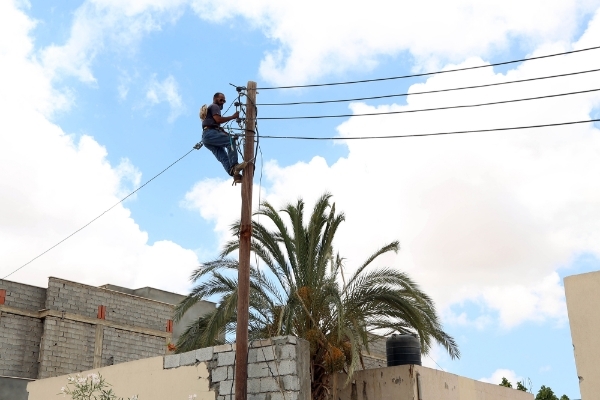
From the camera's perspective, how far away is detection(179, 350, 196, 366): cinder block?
12.4 metres

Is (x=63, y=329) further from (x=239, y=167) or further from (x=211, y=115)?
(x=239, y=167)

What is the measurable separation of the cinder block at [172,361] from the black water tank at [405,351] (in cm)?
453

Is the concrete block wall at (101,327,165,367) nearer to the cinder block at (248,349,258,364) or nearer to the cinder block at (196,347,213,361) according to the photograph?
the cinder block at (196,347,213,361)

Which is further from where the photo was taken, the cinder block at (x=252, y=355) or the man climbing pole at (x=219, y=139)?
the man climbing pole at (x=219, y=139)

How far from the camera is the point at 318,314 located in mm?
14516

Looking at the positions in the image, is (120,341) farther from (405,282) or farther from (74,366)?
(405,282)

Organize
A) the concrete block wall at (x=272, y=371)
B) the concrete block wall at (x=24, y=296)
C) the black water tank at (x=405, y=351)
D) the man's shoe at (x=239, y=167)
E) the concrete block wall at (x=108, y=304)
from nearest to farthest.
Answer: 1. the concrete block wall at (x=272, y=371)
2. the man's shoe at (x=239, y=167)
3. the black water tank at (x=405, y=351)
4. the concrete block wall at (x=24, y=296)
5. the concrete block wall at (x=108, y=304)

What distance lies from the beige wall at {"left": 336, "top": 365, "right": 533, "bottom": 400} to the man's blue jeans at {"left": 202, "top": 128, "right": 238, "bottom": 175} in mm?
5366

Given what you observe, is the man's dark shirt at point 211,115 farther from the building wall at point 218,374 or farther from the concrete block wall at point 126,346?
the concrete block wall at point 126,346

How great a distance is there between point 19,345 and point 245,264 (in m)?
14.4

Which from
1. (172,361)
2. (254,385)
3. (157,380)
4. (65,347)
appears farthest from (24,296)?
(254,385)

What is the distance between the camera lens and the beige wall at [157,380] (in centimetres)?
1215

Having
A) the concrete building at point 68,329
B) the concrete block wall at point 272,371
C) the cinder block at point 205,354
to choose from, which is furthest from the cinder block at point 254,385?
the concrete building at point 68,329

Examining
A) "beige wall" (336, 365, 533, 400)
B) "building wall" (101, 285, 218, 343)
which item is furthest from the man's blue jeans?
"building wall" (101, 285, 218, 343)
